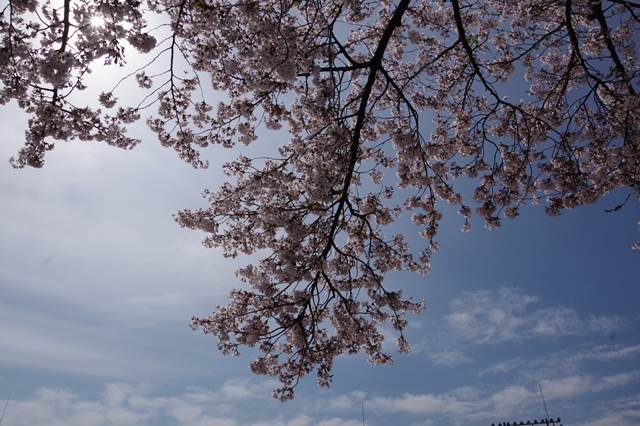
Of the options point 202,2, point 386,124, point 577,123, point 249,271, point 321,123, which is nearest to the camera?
point 202,2

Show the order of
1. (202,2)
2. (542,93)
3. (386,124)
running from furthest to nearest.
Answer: (542,93), (386,124), (202,2)

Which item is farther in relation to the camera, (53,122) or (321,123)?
(321,123)

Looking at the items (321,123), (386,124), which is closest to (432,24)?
(386,124)

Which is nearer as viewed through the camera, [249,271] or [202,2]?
[202,2]

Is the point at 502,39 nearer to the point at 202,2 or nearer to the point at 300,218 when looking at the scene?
the point at 300,218

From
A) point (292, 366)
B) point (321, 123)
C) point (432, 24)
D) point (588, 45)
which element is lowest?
point (292, 366)

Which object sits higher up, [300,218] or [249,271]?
[300,218]

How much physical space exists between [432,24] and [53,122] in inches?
389

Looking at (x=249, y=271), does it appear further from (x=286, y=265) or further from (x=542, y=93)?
(x=542, y=93)

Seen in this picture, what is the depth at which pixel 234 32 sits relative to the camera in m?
7.24

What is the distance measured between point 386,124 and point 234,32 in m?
4.97

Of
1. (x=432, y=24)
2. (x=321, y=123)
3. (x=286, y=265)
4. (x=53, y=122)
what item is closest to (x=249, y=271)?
(x=286, y=265)

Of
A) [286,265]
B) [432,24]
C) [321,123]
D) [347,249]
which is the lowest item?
[286,265]

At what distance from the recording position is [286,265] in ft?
29.7
